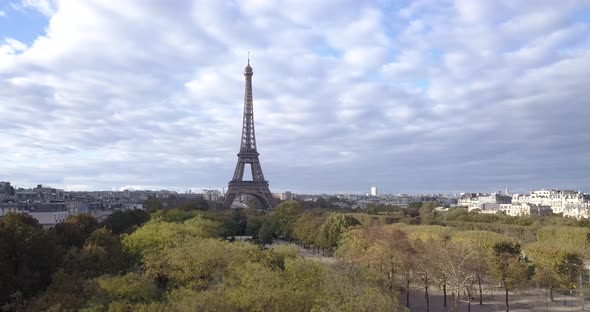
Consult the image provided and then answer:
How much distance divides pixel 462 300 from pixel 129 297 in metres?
24.7

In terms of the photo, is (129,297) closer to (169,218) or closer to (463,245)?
(463,245)

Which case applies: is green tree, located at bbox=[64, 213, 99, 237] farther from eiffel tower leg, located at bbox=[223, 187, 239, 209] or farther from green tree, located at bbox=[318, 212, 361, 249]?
eiffel tower leg, located at bbox=[223, 187, 239, 209]

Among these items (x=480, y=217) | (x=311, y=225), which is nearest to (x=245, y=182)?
(x=311, y=225)

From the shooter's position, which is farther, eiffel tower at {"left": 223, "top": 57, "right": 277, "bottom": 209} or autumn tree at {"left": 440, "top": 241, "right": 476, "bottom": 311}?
eiffel tower at {"left": 223, "top": 57, "right": 277, "bottom": 209}

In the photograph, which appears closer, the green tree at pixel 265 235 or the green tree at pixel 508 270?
the green tree at pixel 508 270

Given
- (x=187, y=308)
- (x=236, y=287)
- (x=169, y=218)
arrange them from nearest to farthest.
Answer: (x=187, y=308), (x=236, y=287), (x=169, y=218)

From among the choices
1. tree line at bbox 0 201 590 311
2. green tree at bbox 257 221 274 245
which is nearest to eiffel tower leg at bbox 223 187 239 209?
green tree at bbox 257 221 274 245

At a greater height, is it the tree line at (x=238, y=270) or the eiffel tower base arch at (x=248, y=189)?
the eiffel tower base arch at (x=248, y=189)

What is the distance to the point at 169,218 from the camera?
204 ft

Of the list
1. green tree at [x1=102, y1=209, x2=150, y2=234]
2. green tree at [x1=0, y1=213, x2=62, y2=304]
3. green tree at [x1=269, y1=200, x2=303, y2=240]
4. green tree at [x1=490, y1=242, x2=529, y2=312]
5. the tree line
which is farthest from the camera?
green tree at [x1=269, y1=200, x2=303, y2=240]

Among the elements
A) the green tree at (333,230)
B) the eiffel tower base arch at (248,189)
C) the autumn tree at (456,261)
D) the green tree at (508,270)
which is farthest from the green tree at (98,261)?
the eiffel tower base arch at (248,189)

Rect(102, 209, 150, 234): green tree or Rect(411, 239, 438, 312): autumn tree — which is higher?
Rect(102, 209, 150, 234): green tree

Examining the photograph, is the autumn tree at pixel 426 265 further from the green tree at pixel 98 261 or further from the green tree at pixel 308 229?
the green tree at pixel 308 229

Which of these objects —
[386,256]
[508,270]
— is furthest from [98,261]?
[508,270]
